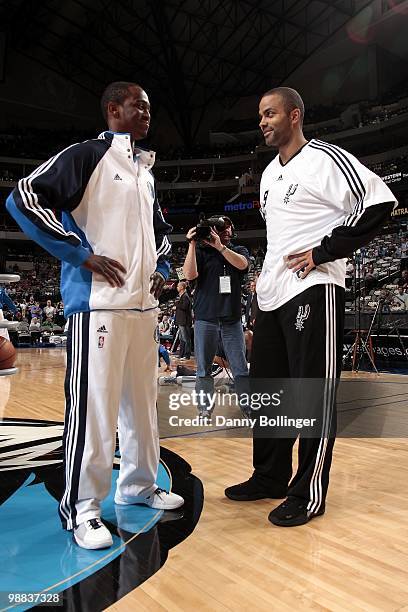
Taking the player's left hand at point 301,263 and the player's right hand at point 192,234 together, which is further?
the player's right hand at point 192,234

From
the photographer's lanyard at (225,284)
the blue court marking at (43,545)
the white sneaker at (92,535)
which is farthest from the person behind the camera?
the photographer's lanyard at (225,284)

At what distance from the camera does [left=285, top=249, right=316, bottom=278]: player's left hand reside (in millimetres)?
2107

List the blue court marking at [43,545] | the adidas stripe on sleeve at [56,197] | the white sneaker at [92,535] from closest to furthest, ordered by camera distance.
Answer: the blue court marking at [43,545] < the white sneaker at [92,535] < the adidas stripe on sleeve at [56,197]

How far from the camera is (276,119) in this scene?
2283mm

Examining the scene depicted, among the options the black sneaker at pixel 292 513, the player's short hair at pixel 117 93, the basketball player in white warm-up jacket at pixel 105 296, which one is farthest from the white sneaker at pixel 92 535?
the player's short hair at pixel 117 93

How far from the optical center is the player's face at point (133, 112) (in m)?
2.14

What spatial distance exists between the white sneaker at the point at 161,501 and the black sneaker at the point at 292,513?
418 millimetres

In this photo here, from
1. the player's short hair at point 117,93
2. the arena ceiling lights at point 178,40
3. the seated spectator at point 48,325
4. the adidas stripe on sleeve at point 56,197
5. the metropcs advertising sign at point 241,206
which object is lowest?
the seated spectator at point 48,325

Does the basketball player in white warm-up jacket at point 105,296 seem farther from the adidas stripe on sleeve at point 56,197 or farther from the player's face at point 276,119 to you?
the player's face at point 276,119

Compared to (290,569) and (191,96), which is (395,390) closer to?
(290,569)

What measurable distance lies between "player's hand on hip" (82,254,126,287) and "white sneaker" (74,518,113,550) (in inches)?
34.9

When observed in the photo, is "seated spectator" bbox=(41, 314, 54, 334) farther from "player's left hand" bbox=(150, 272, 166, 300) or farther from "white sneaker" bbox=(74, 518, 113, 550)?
"white sneaker" bbox=(74, 518, 113, 550)

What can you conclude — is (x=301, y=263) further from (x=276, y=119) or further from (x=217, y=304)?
(x=217, y=304)

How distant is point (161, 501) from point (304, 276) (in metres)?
1.15
